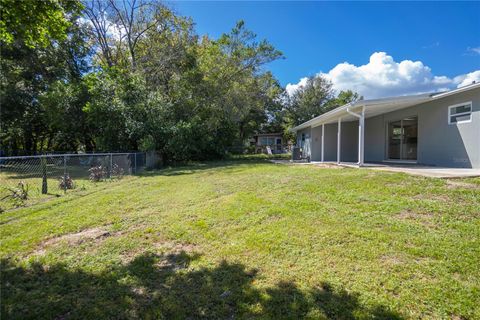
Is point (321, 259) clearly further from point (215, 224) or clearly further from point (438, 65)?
point (438, 65)

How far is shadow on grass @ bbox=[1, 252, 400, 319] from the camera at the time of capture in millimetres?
2068

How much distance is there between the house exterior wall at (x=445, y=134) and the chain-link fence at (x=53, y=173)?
1157cm

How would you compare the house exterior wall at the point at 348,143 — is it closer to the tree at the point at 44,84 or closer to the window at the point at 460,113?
the window at the point at 460,113

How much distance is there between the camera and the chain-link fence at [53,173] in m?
6.00

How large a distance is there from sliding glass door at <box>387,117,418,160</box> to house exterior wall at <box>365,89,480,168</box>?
1.21 ft

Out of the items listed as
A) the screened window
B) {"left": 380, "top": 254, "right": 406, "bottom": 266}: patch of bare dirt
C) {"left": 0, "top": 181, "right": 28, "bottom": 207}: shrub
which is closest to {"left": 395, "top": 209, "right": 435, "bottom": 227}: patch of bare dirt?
{"left": 380, "top": 254, "right": 406, "bottom": 266}: patch of bare dirt

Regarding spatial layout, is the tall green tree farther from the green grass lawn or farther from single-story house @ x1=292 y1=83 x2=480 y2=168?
the green grass lawn

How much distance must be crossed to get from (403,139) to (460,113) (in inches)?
115

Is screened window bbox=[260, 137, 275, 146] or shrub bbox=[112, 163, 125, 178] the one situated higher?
screened window bbox=[260, 137, 275, 146]

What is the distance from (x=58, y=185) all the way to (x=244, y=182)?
5770 millimetres

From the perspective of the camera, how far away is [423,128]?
9.66 m

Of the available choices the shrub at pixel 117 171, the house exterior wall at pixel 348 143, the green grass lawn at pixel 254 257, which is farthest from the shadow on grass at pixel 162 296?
the house exterior wall at pixel 348 143

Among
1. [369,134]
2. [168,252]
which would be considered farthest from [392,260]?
[369,134]

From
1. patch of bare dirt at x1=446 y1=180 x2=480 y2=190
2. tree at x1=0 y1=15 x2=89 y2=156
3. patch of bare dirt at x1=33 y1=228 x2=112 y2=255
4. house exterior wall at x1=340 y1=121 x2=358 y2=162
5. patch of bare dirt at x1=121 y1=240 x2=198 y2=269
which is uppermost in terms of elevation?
tree at x1=0 y1=15 x2=89 y2=156
